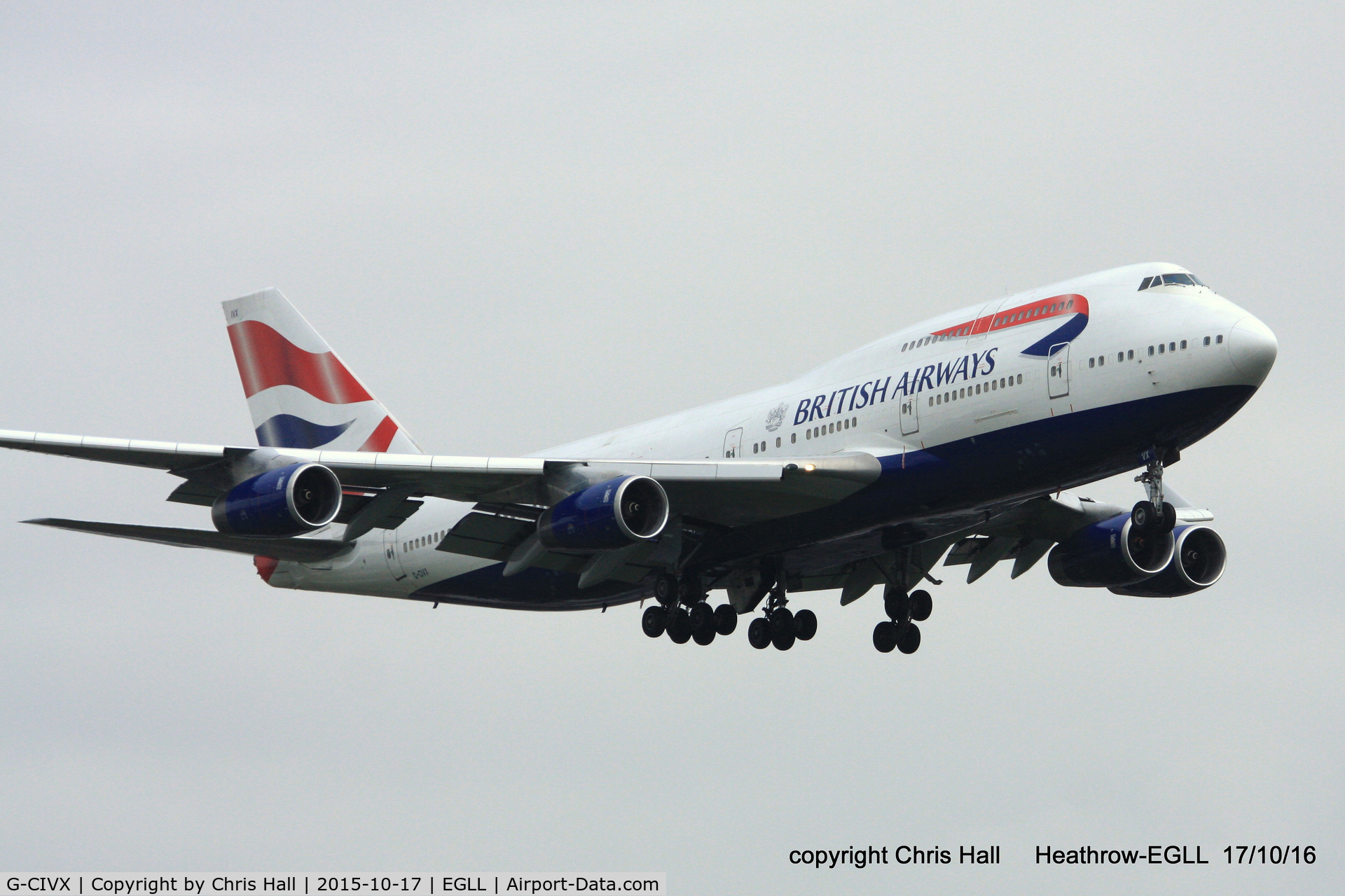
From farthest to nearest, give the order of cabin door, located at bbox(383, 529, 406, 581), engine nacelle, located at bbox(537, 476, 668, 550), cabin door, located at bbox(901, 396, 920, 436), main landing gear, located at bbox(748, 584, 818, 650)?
cabin door, located at bbox(383, 529, 406, 581) < main landing gear, located at bbox(748, 584, 818, 650) < cabin door, located at bbox(901, 396, 920, 436) < engine nacelle, located at bbox(537, 476, 668, 550)

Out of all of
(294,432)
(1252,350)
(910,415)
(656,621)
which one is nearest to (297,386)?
(294,432)

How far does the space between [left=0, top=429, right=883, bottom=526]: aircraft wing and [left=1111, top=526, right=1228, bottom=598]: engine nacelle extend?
10645 mm

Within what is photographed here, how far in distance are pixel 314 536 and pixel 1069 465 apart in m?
19.5

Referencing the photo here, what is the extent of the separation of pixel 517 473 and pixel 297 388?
48.1 feet

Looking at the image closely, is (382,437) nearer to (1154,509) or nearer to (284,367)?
(284,367)

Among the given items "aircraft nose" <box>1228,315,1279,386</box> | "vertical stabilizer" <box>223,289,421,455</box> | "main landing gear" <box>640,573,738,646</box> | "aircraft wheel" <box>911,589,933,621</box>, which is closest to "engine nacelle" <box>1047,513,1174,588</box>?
"aircraft wheel" <box>911,589,933,621</box>

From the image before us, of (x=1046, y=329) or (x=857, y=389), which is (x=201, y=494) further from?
(x=1046, y=329)

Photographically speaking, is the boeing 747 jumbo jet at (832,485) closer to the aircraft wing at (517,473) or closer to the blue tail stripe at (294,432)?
the aircraft wing at (517,473)

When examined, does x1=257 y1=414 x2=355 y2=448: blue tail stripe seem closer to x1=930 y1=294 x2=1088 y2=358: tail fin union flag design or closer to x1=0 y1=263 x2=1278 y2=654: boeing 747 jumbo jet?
x1=0 y1=263 x2=1278 y2=654: boeing 747 jumbo jet

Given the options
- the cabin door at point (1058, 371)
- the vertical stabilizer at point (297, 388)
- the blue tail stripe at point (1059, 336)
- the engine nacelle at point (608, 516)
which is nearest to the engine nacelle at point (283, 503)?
the engine nacelle at point (608, 516)

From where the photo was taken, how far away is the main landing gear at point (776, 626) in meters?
40.1

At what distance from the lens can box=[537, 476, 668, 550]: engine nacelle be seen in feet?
107

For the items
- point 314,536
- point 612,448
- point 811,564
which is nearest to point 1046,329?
point 811,564

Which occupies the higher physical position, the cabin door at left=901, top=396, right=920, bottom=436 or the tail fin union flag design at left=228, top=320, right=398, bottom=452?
the tail fin union flag design at left=228, top=320, right=398, bottom=452
